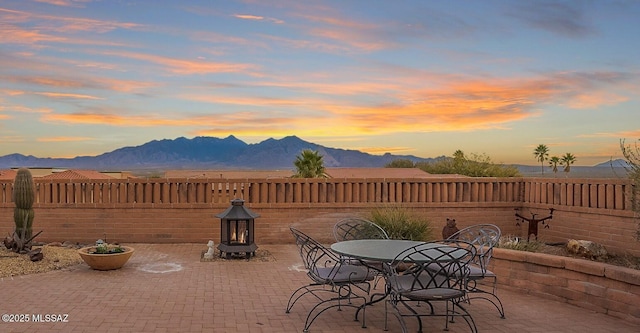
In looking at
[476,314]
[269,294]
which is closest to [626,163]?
[476,314]

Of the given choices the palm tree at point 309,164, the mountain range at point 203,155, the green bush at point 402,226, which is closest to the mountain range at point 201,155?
the mountain range at point 203,155

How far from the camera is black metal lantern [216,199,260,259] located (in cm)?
1023

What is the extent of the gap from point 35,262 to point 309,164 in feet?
85.0

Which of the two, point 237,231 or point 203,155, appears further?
point 203,155

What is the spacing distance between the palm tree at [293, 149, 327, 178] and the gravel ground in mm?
24283

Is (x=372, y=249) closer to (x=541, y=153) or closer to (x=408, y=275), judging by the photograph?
(x=408, y=275)

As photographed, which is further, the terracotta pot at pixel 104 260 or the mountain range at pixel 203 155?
the mountain range at pixel 203 155

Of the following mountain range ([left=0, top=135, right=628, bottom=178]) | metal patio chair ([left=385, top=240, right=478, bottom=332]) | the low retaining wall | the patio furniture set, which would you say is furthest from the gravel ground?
mountain range ([left=0, top=135, right=628, bottom=178])

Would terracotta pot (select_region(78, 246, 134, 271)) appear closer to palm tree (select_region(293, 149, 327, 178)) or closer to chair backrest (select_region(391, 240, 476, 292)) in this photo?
chair backrest (select_region(391, 240, 476, 292))

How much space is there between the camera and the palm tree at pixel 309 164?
3469 centimetres

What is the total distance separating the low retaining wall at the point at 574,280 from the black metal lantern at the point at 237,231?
4.21 m

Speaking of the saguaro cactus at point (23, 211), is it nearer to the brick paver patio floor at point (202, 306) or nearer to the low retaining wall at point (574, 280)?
the brick paver patio floor at point (202, 306)

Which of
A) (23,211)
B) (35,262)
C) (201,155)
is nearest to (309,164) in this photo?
(23,211)

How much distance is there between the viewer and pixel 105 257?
29.5 ft
